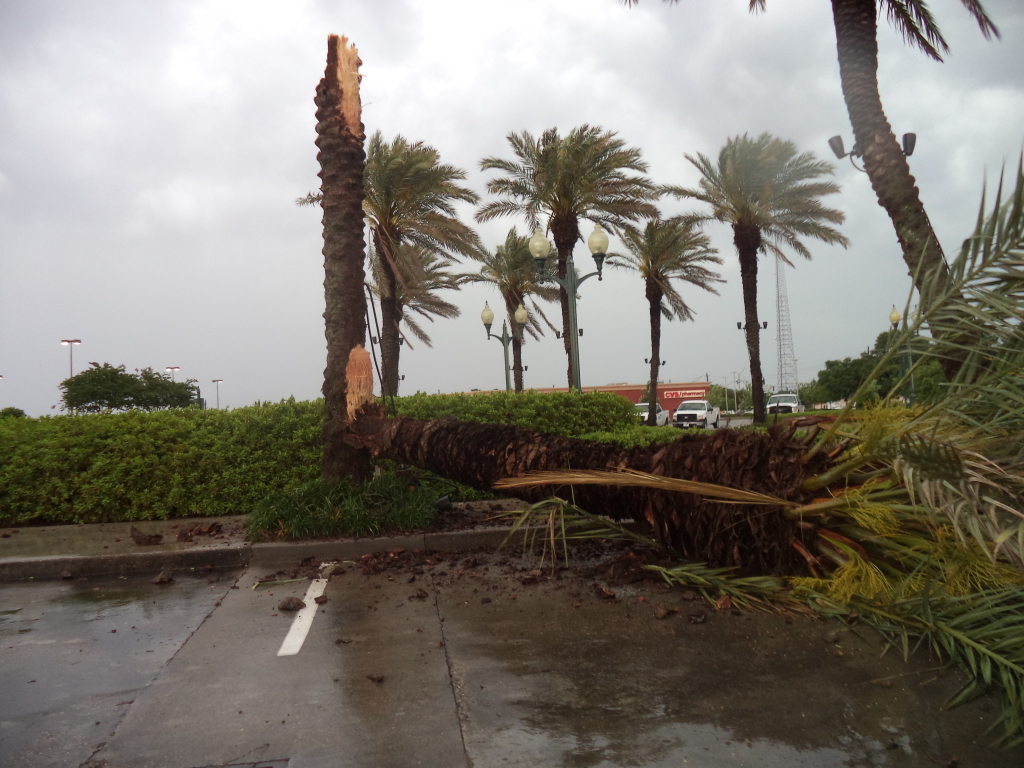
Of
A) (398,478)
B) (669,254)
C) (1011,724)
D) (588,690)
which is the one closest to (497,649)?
(588,690)

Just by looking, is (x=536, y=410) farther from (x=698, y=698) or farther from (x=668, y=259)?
(x=668, y=259)

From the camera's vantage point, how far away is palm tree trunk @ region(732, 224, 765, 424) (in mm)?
24000

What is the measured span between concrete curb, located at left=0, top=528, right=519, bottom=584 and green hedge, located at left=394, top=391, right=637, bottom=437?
2506 millimetres

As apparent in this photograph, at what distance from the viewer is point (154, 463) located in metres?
7.78

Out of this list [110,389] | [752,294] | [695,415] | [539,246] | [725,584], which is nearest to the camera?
[725,584]

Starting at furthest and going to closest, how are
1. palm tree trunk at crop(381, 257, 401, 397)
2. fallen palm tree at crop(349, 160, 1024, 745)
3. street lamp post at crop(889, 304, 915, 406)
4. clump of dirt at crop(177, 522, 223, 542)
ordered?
palm tree trunk at crop(381, 257, 401, 397) → clump of dirt at crop(177, 522, 223, 542) → street lamp post at crop(889, 304, 915, 406) → fallen palm tree at crop(349, 160, 1024, 745)

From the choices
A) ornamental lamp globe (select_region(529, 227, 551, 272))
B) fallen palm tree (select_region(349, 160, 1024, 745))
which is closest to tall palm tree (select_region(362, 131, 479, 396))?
ornamental lamp globe (select_region(529, 227, 551, 272))

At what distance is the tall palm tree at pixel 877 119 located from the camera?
8.60 metres

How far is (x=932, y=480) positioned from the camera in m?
3.23

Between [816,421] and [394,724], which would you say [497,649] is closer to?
[394,724]

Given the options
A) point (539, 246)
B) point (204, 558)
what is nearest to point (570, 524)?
point (204, 558)

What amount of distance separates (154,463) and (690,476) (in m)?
6.13

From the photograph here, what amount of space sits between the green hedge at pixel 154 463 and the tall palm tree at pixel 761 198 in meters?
18.9

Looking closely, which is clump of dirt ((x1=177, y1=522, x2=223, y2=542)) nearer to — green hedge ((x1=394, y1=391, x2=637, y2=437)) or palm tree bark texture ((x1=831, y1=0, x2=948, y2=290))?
green hedge ((x1=394, y1=391, x2=637, y2=437))
